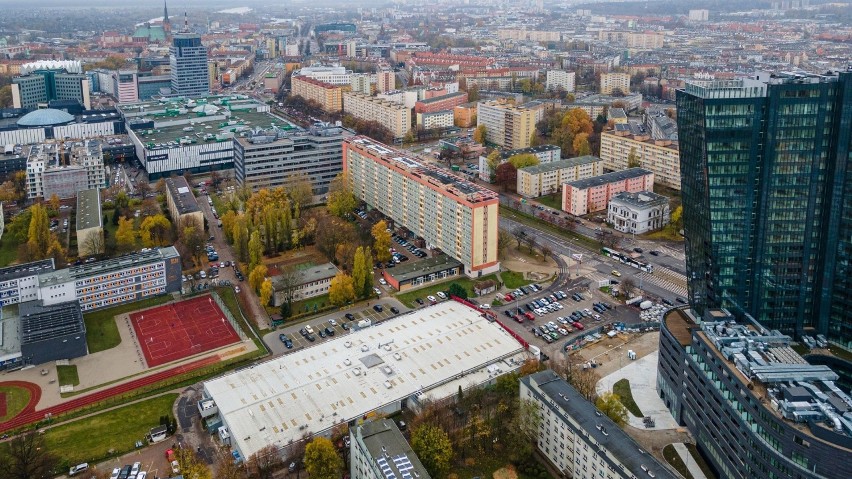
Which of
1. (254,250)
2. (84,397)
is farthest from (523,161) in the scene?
(84,397)

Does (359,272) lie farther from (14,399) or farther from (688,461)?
(688,461)

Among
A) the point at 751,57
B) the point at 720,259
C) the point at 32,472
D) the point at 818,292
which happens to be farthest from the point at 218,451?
the point at 751,57

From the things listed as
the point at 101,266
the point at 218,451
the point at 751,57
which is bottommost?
the point at 218,451

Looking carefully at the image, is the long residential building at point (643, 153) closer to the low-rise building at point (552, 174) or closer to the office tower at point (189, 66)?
the low-rise building at point (552, 174)

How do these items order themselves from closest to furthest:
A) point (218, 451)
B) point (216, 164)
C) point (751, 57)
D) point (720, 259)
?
1. point (218, 451)
2. point (720, 259)
3. point (216, 164)
4. point (751, 57)

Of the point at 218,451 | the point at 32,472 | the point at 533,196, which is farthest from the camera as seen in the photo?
the point at 533,196

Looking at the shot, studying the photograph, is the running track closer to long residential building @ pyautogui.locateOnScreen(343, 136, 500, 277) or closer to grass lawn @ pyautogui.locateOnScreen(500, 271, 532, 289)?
long residential building @ pyautogui.locateOnScreen(343, 136, 500, 277)

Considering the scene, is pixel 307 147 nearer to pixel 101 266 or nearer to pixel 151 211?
pixel 151 211
